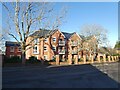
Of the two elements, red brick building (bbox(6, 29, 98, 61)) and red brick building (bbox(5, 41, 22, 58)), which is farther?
red brick building (bbox(5, 41, 22, 58))

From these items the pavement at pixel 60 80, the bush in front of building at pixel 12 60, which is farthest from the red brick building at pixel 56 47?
the pavement at pixel 60 80

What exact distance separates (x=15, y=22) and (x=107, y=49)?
4429 centimetres

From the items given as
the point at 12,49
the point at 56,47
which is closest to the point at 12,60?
the point at 56,47

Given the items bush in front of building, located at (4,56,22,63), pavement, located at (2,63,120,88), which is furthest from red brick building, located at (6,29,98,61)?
pavement, located at (2,63,120,88)

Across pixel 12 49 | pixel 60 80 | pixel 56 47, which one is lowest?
pixel 60 80

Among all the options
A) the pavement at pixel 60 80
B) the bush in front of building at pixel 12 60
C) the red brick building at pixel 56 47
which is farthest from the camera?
the red brick building at pixel 56 47

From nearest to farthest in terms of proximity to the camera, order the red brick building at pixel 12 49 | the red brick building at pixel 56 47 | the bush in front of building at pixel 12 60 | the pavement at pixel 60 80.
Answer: the pavement at pixel 60 80
the bush in front of building at pixel 12 60
the red brick building at pixel 56 47
the red brick building at pixel 12 49

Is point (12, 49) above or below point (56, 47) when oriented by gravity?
below

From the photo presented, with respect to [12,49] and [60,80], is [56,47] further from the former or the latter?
[60,80]

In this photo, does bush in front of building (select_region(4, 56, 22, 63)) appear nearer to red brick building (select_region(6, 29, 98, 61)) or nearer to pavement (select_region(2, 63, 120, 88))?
pavement (select_region(2, 63, 120, 88))

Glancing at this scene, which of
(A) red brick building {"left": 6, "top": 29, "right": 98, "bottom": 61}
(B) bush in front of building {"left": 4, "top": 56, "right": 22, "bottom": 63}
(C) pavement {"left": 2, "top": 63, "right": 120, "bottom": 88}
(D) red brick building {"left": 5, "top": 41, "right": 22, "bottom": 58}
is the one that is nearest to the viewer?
(C) pavement {"left": 2, "top": 63, "right": 120, "bottom": 88}

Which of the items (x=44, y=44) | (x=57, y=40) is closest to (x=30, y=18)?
(x=44, y=44)

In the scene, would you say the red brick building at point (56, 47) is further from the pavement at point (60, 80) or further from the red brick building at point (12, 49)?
the pavement at point (60, 80)

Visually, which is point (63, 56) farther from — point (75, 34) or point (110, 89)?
point (110, 89)
